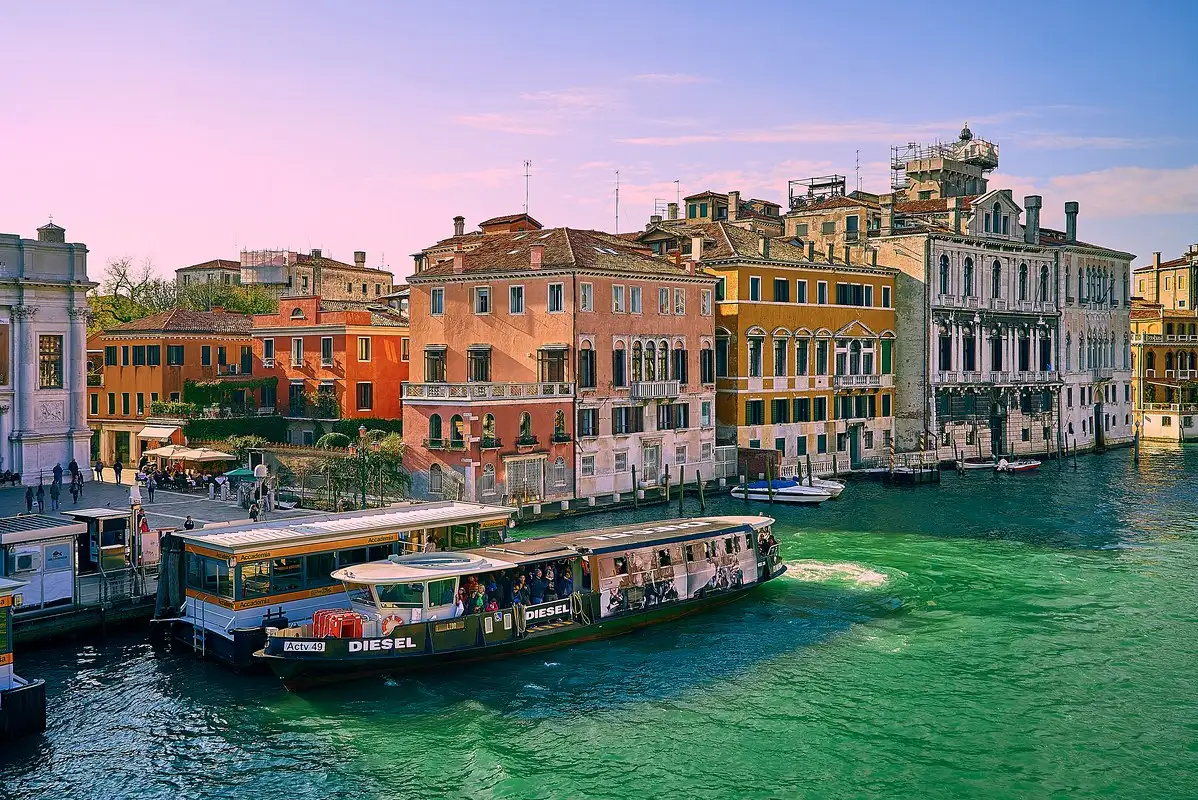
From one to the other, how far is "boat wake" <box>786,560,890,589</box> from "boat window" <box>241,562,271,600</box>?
1371 centimetres

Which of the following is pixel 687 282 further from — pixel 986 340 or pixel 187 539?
pixel 187 539

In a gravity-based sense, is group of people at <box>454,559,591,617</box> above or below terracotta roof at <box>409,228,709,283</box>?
below

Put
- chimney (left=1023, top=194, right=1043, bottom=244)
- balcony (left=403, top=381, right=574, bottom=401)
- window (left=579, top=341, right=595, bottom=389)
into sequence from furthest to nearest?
Result: chimney (left=1023, top=194, right=1043, bottom=244) → window (left=579, top=341, right=595, bottom=389) → balcony (left=403, top=381, right=574, bottom=401)

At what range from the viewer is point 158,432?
147 feet

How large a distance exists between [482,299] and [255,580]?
72.4ft

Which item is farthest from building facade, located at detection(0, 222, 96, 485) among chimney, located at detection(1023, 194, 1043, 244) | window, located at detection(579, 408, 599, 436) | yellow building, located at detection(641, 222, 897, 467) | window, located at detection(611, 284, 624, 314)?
chimney, located at detection(1023, 194, 1043, 244)

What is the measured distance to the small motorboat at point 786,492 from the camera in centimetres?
4212

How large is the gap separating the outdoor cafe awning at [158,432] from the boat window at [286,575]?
24.6 meters

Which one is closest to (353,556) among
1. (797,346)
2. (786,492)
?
(786,492)

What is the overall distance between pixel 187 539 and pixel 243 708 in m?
4.20

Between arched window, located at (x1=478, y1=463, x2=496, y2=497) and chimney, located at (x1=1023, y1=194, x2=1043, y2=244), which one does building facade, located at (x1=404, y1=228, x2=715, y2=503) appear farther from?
chimney, located at (x1=1023, y1=194, x2=1043, y2=244)

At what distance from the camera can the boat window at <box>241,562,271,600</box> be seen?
71.4ft

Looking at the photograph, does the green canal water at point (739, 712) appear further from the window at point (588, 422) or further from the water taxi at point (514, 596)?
the window at point (588, 422)

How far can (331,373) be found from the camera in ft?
154
